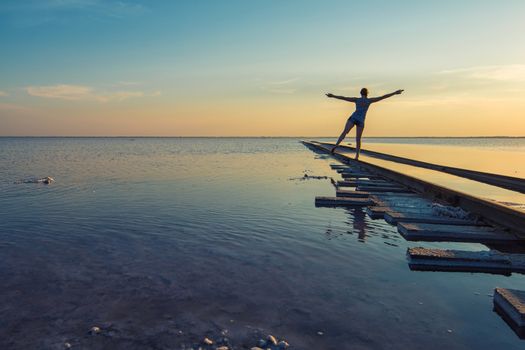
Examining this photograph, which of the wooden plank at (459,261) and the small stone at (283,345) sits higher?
the wooden plank at (459,261)

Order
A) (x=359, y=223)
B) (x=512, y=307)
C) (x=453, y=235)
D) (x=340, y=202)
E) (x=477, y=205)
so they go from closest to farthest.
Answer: (x=512, y=307), (x=453, y=235), (x=359, y=223), (x=477, y=205), (x=340, y=202)

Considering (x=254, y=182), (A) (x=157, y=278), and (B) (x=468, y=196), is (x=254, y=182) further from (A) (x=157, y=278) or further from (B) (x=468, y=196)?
(A) (x=157, y=278)

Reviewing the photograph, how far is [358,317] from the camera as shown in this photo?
3943mm

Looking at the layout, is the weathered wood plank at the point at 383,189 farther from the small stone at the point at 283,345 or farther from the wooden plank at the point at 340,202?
the small stone at the point at 283,345

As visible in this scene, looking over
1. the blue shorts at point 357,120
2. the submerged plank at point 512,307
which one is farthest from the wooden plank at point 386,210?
the blue shorts at point 357,120

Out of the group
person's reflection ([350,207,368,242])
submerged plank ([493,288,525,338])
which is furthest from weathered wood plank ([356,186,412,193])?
submerged plank ([493,288,525,338])

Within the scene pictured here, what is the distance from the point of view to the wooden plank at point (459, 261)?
5344 mm

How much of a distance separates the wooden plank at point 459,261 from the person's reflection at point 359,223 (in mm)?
1536

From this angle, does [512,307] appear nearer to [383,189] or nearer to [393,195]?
[393,195]

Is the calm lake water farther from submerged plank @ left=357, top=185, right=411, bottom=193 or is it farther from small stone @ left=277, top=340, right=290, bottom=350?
submerged plank @ left=357, top=185, right=411, bottom=193

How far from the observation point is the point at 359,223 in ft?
27.8

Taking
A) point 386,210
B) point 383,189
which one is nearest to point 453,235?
point 386,210

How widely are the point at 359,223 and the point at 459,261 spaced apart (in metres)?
3.09

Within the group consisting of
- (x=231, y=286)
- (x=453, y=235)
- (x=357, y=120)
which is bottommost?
(x=231, y=286)
